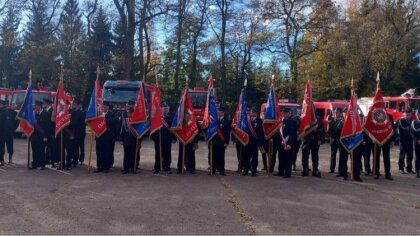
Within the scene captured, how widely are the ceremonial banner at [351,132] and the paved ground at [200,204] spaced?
95 cm

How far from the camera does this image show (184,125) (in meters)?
11.8

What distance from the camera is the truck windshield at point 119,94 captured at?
2047 cm

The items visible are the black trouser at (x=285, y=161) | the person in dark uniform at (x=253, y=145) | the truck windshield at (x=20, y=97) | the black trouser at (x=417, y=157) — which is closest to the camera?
the black trouser at (x=285, y=161)

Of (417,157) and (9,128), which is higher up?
(9,128)

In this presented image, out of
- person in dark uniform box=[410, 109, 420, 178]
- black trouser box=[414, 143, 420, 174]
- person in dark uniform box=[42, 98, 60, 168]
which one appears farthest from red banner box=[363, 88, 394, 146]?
person in dark uniform box=[42, 98, 60, 168]

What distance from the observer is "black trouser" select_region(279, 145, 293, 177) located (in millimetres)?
11195

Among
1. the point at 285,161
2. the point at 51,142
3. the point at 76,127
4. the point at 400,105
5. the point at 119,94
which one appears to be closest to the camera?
the point at 285,161

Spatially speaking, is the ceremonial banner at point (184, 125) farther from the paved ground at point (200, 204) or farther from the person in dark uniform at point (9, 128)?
the person in dark uniform at point (9, 128)

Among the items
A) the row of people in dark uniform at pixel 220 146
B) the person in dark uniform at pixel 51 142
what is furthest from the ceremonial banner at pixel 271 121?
the person in dark uniform at pixel 51 142

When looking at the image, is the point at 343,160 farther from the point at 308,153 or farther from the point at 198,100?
the point at 198,100

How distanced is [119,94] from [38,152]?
357 inches

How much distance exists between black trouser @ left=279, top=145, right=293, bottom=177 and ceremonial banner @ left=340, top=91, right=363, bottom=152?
1401 millimetres

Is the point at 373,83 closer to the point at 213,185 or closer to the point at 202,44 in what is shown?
the point at 202,44

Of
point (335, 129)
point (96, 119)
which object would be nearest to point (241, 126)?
point (335, 129)
